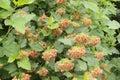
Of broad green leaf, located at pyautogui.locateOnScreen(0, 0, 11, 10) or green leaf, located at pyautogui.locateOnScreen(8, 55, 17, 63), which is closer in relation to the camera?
broad green leaf, located at pyautogui.locateOnScreen(0, 0, 11, 10)

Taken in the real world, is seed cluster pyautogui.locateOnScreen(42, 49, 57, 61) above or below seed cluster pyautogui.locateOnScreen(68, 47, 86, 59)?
below

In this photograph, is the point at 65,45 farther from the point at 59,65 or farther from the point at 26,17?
the point at 26,17

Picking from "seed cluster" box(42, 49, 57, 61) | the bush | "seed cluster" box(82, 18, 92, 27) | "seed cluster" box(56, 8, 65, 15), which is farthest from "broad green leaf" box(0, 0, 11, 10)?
"seed cluster" box(82, 18, 92, 27)

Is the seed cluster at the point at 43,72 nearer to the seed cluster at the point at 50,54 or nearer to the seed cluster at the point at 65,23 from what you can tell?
the seed cluster at the point at 50,54

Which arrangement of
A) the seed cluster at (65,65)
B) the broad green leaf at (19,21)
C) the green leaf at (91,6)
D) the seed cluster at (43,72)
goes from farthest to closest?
the green leaf at (91,6)
the seed cluster at (43,72)
the seed cluster at (65,65)
the broad green leaf at (19,21)

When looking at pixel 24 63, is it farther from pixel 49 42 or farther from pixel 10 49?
pixel 49 42

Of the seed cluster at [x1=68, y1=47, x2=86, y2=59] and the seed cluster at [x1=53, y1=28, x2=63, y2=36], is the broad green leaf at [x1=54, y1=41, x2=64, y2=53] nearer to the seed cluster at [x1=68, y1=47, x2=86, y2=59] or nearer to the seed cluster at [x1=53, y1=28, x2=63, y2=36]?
the seed cluster at [x1=53, y1=28, x2=63, y2=36]

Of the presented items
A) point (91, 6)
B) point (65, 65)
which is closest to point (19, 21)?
point (65, 65)

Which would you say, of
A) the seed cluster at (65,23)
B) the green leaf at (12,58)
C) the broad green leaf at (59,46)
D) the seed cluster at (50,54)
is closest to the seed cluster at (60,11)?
the seed cluster at (65,23)
